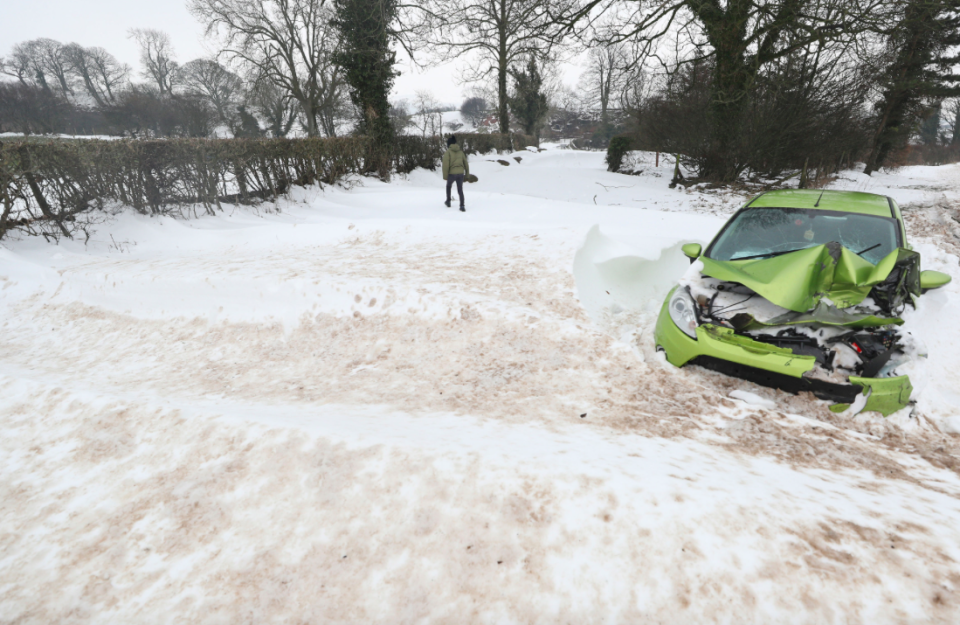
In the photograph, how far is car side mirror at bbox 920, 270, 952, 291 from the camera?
11.2 feet

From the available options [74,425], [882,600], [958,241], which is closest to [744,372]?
[882,600]

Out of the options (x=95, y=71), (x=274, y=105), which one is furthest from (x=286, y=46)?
(x=95, y=71)

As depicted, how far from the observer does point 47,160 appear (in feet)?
22.9

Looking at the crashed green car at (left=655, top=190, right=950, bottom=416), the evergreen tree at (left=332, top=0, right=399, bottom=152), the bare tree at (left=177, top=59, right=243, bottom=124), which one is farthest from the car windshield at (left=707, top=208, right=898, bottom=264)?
the bare tree at (left=177, top=59, right=243, bottom=124)

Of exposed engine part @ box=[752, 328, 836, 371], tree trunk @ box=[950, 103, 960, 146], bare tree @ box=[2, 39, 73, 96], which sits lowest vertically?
exposed engine part @ box=[752, 328, 836, 371]

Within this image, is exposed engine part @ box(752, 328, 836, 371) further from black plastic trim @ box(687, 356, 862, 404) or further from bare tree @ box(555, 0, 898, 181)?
bare tree @ box(555, 0, 898, 181)

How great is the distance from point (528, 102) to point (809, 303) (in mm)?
36886

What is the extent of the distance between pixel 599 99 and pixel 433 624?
54.2m

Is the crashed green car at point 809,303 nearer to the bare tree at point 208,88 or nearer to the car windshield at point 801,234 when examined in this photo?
the car windshield at point 801,234

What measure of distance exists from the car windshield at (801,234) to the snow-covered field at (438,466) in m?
1.07

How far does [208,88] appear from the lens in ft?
143

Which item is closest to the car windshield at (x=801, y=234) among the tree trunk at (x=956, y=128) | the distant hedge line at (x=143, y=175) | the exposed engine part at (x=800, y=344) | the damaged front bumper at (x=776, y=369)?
the exposed engine part at (x=800, y=344)

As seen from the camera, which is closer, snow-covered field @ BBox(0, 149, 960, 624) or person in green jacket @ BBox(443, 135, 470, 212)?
snow-covered field @ BBox(0, 149, 960, 624)

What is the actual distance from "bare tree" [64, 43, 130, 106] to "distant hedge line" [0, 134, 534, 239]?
59839 mm
